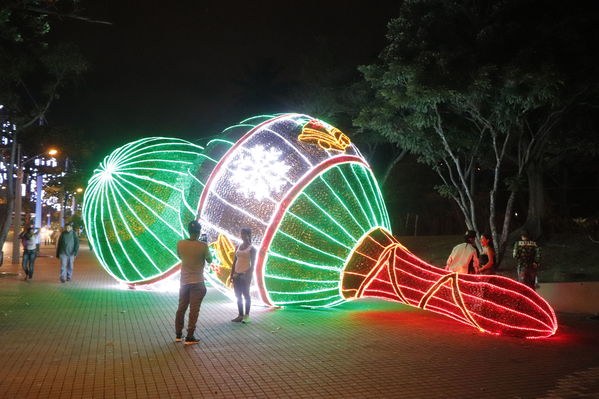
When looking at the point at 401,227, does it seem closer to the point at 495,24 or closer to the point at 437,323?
the point at 495,24

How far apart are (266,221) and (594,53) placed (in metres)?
8.84

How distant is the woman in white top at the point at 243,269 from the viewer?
9211mm

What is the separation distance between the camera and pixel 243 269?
30.2 feet

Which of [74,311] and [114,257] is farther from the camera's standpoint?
[114,257]

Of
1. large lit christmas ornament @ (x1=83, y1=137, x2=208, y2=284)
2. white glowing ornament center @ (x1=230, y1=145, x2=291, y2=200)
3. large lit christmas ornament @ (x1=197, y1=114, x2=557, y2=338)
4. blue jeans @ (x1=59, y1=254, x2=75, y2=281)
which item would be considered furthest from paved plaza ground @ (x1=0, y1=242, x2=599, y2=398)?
blue jeans @ (x1=59, y1=254, x2=75, y2=281)

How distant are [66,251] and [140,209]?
3.89 metres

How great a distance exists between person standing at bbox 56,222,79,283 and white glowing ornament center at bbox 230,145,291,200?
722 centimetres

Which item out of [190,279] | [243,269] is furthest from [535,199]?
[190,279]

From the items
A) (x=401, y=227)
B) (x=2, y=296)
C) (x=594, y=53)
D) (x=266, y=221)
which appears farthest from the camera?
(x=401, y=227)

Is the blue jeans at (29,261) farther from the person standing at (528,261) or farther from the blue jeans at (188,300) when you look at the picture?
the person standing at (528,261)

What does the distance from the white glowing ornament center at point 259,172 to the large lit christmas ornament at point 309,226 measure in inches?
0.7

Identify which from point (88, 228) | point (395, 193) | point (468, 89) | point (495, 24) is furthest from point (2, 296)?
point (395, 193)

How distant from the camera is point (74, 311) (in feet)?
33.9

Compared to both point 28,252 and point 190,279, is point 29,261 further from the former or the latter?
point 190,279
